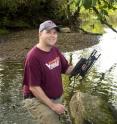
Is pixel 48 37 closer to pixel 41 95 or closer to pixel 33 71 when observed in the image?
pixel 33 71

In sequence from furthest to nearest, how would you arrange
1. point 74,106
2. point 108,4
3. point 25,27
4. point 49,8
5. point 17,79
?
point 49,8, point 25,27, point 17,79, point 74,106, point 108,4

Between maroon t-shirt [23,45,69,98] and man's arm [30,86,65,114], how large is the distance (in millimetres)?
62

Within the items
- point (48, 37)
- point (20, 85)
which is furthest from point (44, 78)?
→ point (20, 85)

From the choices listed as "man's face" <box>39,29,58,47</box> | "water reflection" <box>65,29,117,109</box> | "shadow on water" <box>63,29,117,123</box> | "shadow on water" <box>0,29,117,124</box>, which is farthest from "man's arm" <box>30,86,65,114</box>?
"water reflection" <box>65,29,117,109</box>

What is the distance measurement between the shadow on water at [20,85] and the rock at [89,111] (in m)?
1.65

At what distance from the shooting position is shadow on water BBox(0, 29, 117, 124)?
9781mm

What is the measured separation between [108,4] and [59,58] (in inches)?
38.7

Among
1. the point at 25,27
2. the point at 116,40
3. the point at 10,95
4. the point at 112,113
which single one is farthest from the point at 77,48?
the point at 112,113

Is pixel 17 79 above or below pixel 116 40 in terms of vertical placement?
above

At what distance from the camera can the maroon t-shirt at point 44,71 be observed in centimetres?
498

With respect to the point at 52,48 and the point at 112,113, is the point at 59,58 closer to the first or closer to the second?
the point at 52,48

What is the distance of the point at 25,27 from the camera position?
29328mm

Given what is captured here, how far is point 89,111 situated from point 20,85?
5.36m

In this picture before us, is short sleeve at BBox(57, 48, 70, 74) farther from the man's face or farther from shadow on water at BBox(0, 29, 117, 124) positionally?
shadow on water at BBox(0, 29, 117, 124)
